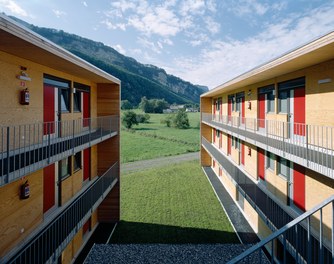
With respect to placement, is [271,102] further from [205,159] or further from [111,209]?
[205,159]

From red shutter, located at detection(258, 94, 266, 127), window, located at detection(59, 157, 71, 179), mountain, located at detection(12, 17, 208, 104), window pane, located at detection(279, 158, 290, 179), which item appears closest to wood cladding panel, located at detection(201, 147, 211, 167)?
red shutter, located at detection(258, 94, 266, 127)

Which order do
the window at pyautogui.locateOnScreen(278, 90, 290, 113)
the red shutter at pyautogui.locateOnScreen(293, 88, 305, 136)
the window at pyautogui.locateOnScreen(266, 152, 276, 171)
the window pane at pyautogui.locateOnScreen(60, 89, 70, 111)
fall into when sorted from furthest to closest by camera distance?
the window at pyautogui.locateOnScreen(266, 152, 276, 171)
the window pane at pyautogui.locateOnScreen(60, 89, 70, 111)
the window at pyautogui.locateOnScreen(278, 90, 290, 113)
the red shutter at pyautogui.locateOnScreen(293, 88, 305, 136)

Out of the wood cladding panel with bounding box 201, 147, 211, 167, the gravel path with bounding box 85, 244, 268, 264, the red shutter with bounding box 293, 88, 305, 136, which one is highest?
the red shutter with bounding box 293, 88, 305, 136

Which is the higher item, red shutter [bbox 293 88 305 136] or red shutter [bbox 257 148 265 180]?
red shutter [bbox 293 88 305 136]

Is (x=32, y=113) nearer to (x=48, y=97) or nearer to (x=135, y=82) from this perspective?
(x=48, y=97)

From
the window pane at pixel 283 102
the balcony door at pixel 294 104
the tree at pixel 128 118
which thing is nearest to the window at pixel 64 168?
the balcony door at pixel 294 104

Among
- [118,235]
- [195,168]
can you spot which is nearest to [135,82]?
[195,168]

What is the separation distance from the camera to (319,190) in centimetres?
837

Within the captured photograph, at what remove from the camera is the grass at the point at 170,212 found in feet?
42.9

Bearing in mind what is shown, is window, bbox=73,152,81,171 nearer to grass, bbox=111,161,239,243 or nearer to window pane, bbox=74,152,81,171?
window pane, bbox=74,152,81,171

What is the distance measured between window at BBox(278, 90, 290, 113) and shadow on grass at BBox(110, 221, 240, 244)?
254 inches

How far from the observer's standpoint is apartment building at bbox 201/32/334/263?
7.61m

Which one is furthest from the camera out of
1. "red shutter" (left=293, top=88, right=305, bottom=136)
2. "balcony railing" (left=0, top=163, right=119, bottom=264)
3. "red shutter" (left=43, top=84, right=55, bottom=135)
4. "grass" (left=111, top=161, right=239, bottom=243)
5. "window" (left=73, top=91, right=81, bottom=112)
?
"grass" (left=111, top=161, right=239, bottom=243)

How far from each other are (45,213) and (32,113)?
11.6ft
